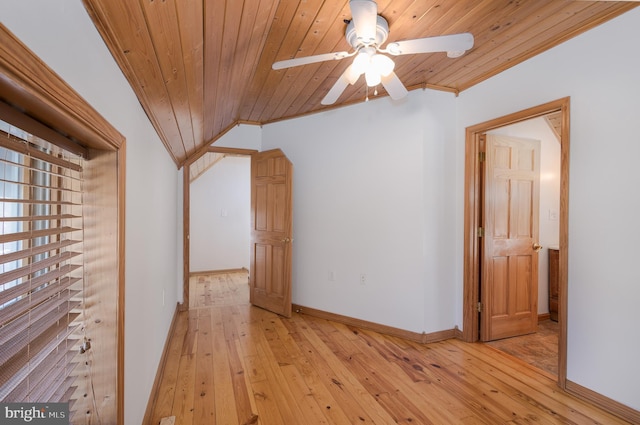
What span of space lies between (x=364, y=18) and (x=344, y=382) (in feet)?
7.58

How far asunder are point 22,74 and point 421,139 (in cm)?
281

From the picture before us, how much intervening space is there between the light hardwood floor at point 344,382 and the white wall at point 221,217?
2828 mm

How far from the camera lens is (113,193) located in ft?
3.99

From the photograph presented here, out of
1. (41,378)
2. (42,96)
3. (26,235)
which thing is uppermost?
(42,96)

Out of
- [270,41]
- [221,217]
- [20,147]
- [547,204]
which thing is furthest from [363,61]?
[221,217]

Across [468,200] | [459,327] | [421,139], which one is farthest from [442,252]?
[421,139]

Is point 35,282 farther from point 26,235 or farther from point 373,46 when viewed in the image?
point 373,46

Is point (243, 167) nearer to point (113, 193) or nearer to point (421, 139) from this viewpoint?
point (421, 139)

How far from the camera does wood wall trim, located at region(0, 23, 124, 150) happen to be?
562 mm

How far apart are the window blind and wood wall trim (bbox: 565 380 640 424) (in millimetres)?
2854

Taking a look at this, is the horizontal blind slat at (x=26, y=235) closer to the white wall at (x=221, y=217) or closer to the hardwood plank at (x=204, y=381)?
the hardwood plank at (x=204, y=381)

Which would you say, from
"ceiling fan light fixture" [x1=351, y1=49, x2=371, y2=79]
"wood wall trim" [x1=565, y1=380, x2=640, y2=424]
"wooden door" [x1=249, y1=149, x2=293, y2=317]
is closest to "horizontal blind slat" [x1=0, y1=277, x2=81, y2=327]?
"ceiling fan light fixture" [x1=351, y1=49, x2=371, y2=79]

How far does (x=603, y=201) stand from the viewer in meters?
1.92

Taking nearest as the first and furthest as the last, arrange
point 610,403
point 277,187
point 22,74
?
point 22,74 < point 610,403 < point 277,187
